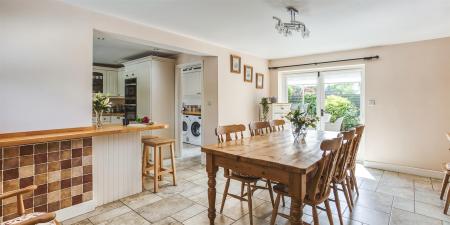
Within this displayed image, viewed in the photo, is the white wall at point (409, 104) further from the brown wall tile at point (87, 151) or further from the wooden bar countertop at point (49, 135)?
the brown wall tile at point (87, 151)

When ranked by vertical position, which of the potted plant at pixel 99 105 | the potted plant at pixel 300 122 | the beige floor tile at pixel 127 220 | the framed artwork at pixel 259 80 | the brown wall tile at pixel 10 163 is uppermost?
the framed artwork at pixel 259 80

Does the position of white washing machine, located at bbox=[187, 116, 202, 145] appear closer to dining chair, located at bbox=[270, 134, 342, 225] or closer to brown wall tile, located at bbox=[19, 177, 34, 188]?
brown wall tile, located at bbox=[19, 177, 34, 188]

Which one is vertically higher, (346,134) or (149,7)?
(149,7)

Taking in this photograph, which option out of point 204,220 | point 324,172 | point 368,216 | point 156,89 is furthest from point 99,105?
point 368,216

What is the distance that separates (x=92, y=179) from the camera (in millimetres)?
2504

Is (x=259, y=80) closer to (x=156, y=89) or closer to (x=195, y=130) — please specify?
(x=195, y=130)

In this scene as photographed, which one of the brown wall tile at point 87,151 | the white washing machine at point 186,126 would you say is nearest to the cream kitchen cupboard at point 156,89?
the white washing machine at point 186,126

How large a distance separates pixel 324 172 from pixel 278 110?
3168 millimetres

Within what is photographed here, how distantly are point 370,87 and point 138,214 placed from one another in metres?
4.33

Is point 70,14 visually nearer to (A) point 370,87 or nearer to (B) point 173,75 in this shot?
(B) point 173,75

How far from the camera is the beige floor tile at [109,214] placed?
2.26 metres

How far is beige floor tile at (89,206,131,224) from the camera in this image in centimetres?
226

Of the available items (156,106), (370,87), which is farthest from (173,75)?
(370,87)

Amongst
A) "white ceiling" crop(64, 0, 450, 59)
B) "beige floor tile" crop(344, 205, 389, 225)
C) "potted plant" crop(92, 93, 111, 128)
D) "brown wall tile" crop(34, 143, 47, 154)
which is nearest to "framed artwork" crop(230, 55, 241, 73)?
"white ceiling" crop(64, 0, 450, 59)
